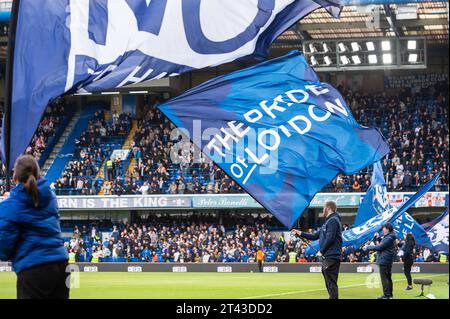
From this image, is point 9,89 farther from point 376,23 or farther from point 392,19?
point 376,23

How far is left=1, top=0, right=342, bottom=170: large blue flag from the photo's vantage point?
9.47 m

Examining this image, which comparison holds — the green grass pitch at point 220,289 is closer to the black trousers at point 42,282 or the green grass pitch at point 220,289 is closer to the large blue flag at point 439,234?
the large blue flag at point 439,234

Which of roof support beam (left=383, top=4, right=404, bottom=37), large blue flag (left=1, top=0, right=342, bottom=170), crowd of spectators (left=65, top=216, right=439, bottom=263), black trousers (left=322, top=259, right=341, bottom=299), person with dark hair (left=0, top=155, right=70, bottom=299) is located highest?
roof support beam (left=383, top=4, right=404, bottom=37)

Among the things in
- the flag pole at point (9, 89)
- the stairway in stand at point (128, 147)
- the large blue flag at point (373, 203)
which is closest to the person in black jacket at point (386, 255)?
the large blue flag at point (373, 203)

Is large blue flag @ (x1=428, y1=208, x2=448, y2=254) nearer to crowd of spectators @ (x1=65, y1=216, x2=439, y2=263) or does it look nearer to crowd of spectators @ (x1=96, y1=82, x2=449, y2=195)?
crowd of spectators @ (x1=65, y1=216, x2=439, y2=263)

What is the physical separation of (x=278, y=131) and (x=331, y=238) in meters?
2.91

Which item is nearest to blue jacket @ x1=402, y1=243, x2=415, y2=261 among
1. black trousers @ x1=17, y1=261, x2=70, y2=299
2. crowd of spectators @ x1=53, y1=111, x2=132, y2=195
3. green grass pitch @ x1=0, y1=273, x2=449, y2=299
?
green grass pitch @ x1=0, y1=273, x2=449, y2=299

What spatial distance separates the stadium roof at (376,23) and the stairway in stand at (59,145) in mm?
13975

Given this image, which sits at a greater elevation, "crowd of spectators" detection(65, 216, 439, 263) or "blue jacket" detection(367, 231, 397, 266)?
Answer: "blue jacket" detection(367, 231, 397, 266)

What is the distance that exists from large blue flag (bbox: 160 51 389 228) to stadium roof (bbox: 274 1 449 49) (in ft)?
100

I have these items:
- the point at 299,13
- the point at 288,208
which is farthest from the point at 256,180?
the point at 299,13

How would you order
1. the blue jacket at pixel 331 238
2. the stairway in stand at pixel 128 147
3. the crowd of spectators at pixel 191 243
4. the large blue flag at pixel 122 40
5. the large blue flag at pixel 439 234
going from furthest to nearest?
1. the stairway in stand at pixel 128 147
2. the crowd of spectators at pixel 191 243
3. the large blue flag at pixel 439 234
4. the blue jacket at pixel 331 238
5. the large blue flag at pixel 122 40

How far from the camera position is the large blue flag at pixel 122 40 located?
9.47 meters
